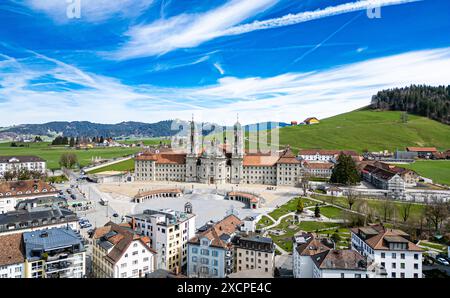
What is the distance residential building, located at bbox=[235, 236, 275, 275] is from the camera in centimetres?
2234

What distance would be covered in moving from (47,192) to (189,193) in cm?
2264

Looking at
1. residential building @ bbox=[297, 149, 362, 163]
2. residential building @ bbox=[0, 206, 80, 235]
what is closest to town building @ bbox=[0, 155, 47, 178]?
residential building @ bbox=[0, 206, 80, 235]

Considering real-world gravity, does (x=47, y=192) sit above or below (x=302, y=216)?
above

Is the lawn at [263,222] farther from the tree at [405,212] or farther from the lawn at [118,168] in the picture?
the lawn at [118,168]

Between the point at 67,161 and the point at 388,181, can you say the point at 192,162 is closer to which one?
the point at 67,161

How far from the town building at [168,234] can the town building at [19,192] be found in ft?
75.2

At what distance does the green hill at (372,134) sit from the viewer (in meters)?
95.8

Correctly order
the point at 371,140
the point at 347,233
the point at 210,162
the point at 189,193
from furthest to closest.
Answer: the point at 371,140 < the point at 210,162 < the point at 189,193 < the point at 347,233

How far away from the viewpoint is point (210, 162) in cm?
6500

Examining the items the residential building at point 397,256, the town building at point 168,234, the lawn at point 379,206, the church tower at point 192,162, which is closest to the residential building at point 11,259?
the town building at point 168,234

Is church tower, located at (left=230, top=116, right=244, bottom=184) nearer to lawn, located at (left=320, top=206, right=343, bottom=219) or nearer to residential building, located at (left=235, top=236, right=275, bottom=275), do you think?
lawn, located at (left=320, top=206, right=343, bottom=219)

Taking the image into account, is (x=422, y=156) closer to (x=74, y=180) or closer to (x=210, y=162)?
(x=210, y=162)

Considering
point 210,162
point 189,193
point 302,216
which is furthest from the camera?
point 210,162
